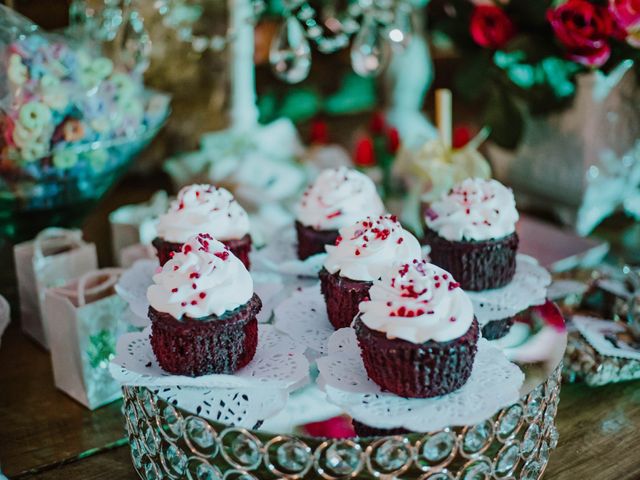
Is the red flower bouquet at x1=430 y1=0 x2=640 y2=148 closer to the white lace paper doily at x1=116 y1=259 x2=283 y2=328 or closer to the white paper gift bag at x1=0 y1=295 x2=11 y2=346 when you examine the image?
the white lace paper doily at x1=116 y1=259 x2=283 y2=328

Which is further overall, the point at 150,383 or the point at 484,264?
the point at 484,264

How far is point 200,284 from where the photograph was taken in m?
1.21

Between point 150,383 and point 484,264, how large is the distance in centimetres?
63

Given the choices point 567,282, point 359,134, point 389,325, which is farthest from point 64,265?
point 359,134

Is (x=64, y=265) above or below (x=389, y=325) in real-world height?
below

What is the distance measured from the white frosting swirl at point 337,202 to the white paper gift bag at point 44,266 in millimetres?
461

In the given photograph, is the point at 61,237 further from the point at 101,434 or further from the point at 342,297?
the point at 342,297

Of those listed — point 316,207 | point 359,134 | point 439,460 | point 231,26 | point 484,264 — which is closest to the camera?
point 439,460

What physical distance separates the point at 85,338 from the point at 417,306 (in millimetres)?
634

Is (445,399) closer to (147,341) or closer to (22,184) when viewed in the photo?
(147,341)

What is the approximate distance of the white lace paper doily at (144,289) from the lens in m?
1.43

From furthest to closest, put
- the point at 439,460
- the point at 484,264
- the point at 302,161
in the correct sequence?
the point at 302,161 < the point at 484,264 < the point at 439,460

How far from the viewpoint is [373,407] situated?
112 centimetres

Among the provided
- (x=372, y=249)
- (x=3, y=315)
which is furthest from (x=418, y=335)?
(x=3, y=315)
